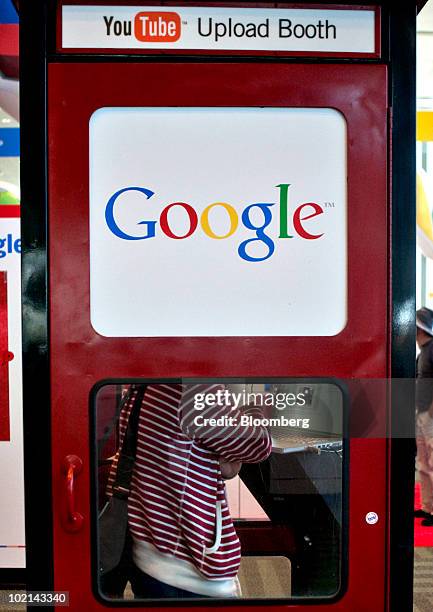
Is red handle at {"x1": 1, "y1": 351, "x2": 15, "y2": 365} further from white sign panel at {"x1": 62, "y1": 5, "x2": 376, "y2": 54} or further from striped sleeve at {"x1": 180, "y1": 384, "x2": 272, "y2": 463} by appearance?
white sign panel at {"x1": 62, "y1": 5, "x2": 376, "y2": 54}

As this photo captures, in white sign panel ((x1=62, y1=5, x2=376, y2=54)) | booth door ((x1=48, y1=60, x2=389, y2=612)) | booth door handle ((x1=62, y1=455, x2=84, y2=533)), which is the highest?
white sign panel ((x1=62, y1=5, x2=376, y2=54))

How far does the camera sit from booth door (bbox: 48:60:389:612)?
4.86ft

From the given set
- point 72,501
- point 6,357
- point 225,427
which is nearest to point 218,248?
point 225,427

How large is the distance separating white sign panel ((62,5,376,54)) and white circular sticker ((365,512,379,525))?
1103 millimetres

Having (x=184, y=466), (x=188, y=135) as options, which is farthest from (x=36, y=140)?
(x=184, y=466)

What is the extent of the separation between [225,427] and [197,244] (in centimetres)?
44

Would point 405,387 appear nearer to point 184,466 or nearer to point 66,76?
point 184,466

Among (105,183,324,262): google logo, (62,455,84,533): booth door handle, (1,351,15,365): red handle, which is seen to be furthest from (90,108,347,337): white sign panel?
(1,351,15,365): red handle

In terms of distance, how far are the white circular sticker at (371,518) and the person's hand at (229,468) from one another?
327mm

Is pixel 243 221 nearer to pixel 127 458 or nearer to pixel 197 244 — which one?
pixel 197 244

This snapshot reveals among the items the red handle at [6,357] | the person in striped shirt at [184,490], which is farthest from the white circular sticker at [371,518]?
the red handle at [6,357]

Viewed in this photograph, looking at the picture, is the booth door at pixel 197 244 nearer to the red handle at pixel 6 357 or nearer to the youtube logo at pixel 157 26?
the youtube logo at pixel 157 26

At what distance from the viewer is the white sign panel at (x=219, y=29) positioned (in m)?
1.47

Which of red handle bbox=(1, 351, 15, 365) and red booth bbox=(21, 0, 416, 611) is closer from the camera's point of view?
red booth bbox=(21, 0, 416, 611)
